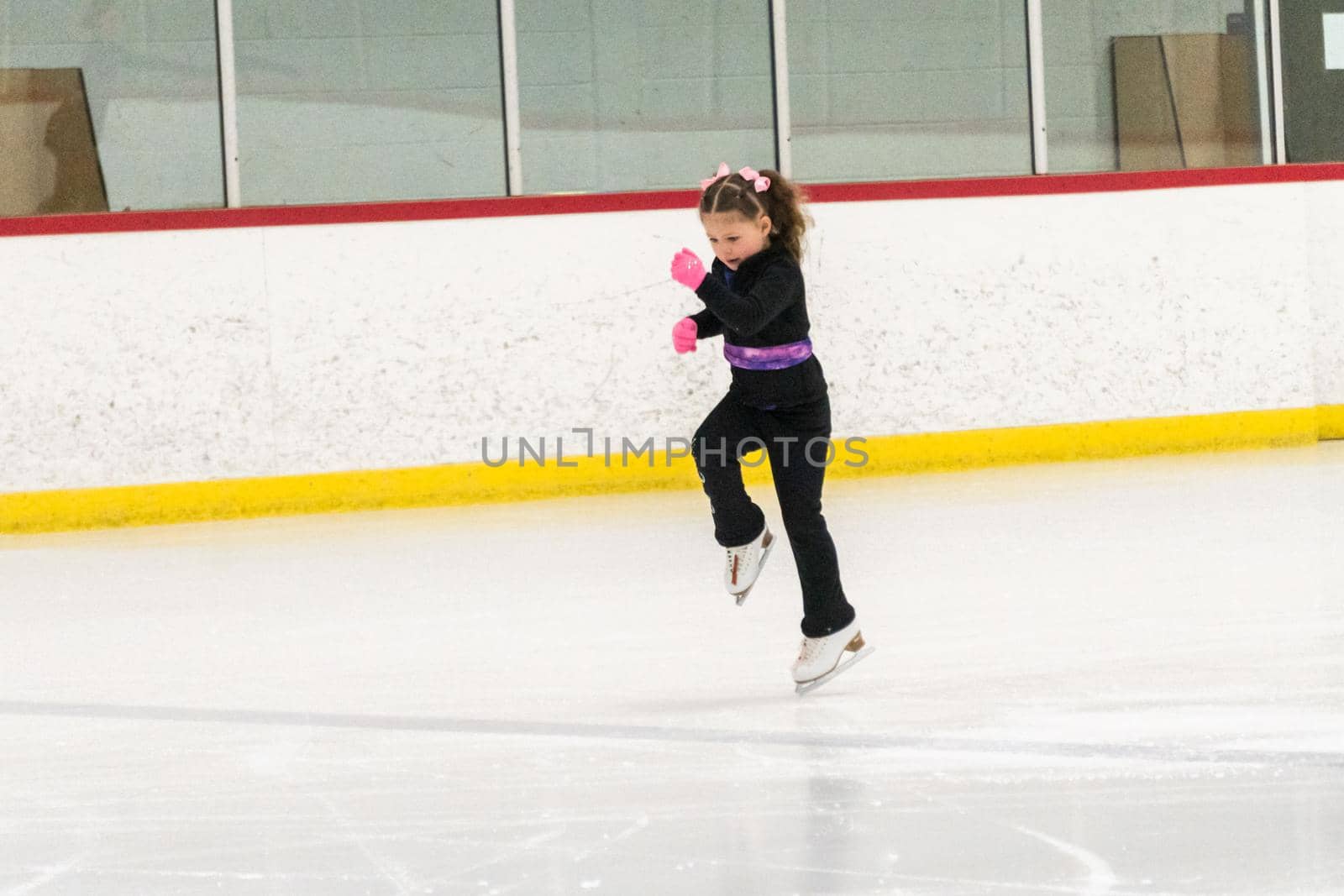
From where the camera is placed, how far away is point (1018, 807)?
2492mm

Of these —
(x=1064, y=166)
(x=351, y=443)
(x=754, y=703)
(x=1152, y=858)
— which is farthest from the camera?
(x=1064, y=166)

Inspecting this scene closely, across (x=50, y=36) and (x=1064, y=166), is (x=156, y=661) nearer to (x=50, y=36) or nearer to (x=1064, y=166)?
(x=50, y=36)

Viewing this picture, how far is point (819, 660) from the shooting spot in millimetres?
3438

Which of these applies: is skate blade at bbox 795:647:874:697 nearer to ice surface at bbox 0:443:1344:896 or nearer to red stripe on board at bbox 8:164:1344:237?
ice surface at bbox 0:443:1344:896

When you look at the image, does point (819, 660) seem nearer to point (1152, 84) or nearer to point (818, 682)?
point (818, 682)

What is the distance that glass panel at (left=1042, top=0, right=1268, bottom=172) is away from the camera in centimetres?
837

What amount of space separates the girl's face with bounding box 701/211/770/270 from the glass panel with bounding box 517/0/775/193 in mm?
4530

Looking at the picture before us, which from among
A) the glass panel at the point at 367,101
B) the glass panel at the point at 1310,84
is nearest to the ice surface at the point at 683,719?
the glass panel at the point at 367,101

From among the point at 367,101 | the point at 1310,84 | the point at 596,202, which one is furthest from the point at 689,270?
the point at 1310,84

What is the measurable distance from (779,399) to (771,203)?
377 millimetres

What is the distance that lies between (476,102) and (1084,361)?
288 centimetres

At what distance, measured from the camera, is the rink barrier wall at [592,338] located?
7059 mm

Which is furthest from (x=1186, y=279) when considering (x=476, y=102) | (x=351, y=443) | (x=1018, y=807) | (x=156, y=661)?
(x=1018, y=807)

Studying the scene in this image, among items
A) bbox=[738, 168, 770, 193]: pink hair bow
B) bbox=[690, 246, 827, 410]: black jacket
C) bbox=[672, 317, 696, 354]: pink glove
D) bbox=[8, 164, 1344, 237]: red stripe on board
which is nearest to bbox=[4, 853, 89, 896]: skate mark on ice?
bbox=[672, 317, 696, 354]: pink glove
